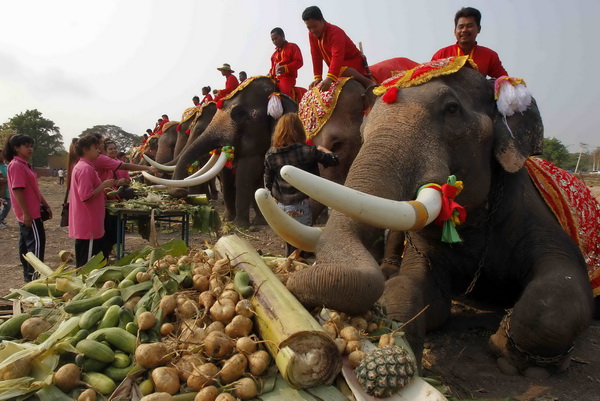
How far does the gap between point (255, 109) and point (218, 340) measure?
270 inches

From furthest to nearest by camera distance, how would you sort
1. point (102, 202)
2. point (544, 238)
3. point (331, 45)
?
point (331, 45)
point (102, 202)
point (544, 238)

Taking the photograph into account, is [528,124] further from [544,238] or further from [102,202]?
[102,202]

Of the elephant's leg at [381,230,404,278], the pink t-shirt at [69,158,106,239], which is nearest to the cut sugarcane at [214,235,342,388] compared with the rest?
the elephant's leg at [381,230,404,278]

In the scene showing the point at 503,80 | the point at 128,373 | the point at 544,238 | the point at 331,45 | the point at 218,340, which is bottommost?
the point at 128,373

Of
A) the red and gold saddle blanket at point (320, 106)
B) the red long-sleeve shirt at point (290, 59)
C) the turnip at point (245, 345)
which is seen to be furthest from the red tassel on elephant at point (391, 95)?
the red long-sleeve shirt at point (290, 59)

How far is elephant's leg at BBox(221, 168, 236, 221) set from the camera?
31.8ft

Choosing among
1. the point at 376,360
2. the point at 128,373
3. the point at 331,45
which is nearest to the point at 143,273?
the point at 128,373

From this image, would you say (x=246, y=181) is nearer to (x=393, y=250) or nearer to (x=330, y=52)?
(x=330, y=52)

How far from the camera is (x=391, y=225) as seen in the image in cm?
249

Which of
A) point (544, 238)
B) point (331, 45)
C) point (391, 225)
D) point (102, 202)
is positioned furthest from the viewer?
point (331, 45)

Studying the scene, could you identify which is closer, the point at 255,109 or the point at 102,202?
the point at 102,202

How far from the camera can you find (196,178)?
25.7 feet

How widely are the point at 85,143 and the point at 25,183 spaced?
2.80ft

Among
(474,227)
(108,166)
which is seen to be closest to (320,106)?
(108,166)
